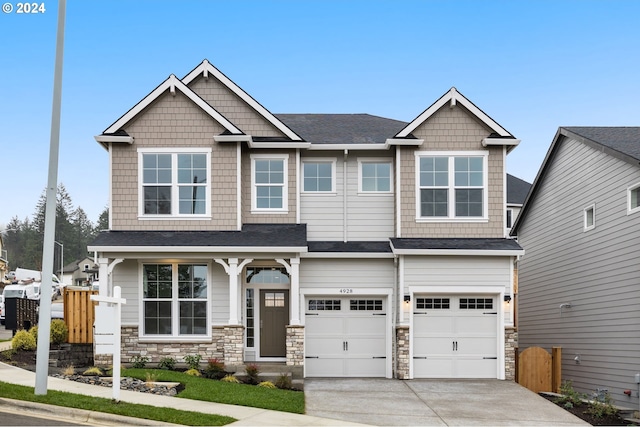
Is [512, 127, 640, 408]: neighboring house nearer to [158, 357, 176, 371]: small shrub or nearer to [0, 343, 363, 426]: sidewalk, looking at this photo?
[0, 343, 363, 426]: sidewalk

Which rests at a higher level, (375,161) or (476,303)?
(375,161)

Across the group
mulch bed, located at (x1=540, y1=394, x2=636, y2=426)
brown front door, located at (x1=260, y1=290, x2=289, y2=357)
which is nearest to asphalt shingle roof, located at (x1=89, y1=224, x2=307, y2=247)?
brown front door, located at (x1=260, y1=290, x2=289, y2=357)

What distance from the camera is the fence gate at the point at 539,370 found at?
62.9 ft

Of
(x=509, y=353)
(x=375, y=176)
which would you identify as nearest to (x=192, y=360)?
(x=375, y=176)

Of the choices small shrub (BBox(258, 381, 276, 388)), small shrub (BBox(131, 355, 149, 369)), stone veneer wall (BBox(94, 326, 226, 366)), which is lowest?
small shrub (BBox(258, 381, 276, 388))

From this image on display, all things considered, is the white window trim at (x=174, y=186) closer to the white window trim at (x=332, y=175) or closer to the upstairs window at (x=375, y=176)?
the white window trim at (x=332, y=175)

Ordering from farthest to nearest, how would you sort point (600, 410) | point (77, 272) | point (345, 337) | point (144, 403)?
point (77, 272) → point (345, 337) → point (600, 410) → point (144, 403)

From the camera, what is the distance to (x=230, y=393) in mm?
15148

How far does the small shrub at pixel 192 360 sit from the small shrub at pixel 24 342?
13.4 feet

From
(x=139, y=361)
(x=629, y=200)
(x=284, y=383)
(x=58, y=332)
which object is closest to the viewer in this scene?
(x=284, y=383)

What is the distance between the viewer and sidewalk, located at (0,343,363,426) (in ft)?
39.1

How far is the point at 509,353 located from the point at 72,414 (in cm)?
1191

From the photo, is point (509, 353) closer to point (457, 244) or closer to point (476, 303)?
point (476, 303)

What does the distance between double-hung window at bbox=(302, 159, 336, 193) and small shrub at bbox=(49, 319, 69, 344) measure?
7.77 meters
